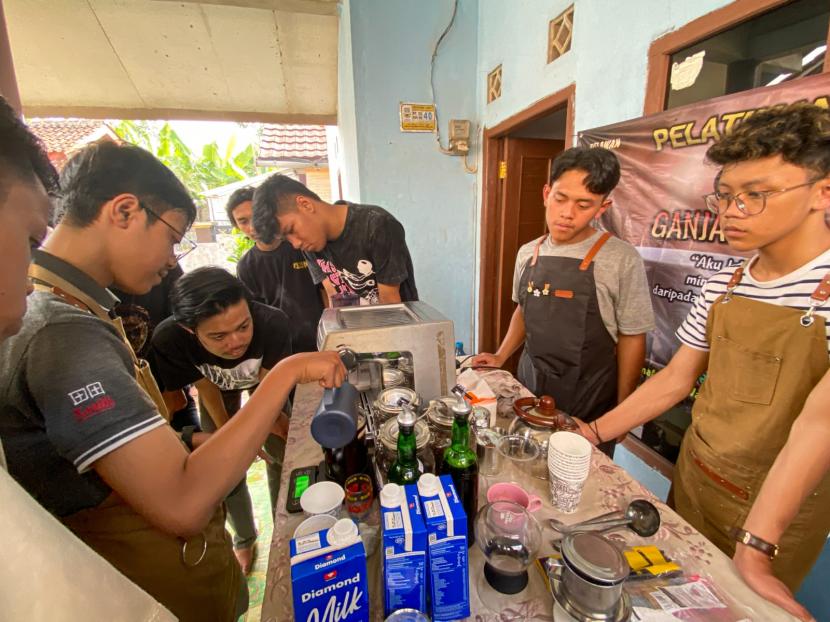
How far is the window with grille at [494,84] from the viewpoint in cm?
276

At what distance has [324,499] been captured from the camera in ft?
2.50

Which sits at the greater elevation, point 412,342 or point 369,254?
point 369,254

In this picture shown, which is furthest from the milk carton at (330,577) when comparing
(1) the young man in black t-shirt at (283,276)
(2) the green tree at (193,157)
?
(2) the green tree at (193,157)

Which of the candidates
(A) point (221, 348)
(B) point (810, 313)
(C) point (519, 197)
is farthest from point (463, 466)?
(C) point (519, 197)

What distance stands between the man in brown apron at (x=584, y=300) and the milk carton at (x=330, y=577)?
1144 millimetres

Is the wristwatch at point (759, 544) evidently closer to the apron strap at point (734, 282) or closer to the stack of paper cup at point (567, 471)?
the stack of paper cup at point (567, 471)

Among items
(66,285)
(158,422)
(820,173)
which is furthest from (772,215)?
(66,285)

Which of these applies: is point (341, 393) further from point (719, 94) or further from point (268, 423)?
point (719, 94)

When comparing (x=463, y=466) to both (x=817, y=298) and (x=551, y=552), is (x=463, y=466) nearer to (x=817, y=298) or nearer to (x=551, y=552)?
(x=551, y=552)

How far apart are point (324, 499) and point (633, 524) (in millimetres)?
678

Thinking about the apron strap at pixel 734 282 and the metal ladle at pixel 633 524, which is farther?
the apron strap at pixel 734 282

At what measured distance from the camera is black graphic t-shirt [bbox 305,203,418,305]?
1819 millimetres

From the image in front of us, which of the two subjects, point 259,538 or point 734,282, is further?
point 259,538

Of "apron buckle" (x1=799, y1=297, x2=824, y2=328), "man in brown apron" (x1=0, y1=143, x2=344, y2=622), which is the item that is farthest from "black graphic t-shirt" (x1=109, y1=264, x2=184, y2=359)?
"apron buckle" (x1=799, y1=297, x2=824, y2=328)
